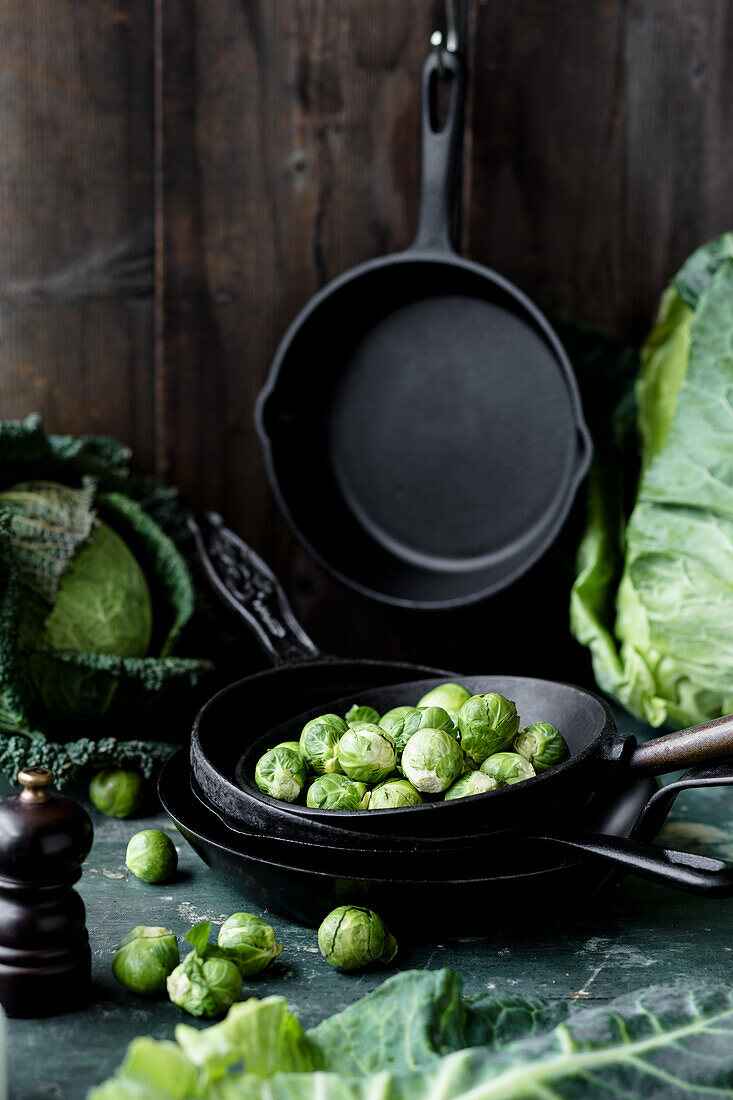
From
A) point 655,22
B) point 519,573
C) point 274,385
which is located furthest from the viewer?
point 655,22

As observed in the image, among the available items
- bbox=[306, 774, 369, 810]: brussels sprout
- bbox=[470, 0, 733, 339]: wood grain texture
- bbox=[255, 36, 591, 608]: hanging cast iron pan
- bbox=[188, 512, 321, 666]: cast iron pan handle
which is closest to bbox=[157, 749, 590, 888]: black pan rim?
bbox=[306, 774, 369, 810]: brussels sprout

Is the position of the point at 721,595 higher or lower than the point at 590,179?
lower

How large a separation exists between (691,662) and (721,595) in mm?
147

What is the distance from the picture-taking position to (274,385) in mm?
2000

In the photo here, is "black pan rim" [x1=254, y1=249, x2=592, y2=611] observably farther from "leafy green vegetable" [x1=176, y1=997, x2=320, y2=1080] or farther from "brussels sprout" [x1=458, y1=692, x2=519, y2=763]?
"leafy green vegetable" [x1=176, y1=997, x2=320, y2=1080]

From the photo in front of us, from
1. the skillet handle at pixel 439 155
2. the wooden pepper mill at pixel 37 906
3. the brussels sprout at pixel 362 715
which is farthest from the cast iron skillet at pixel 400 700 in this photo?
the skillet handle at pixel 439 155

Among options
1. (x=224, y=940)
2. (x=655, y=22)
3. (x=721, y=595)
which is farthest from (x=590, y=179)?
(x=224, y=940)

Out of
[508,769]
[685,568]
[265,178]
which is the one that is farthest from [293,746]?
[265,178]

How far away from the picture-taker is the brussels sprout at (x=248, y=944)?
1.03 metres

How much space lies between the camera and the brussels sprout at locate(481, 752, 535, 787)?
3.87 ft

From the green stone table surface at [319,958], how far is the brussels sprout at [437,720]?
25cm

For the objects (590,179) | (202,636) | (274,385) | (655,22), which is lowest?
(202,636)

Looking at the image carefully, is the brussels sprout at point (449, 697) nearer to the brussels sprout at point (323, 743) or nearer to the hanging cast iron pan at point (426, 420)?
the brussels sprout at point (323, 743)

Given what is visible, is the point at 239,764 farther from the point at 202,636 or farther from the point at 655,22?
the point at 655,22
